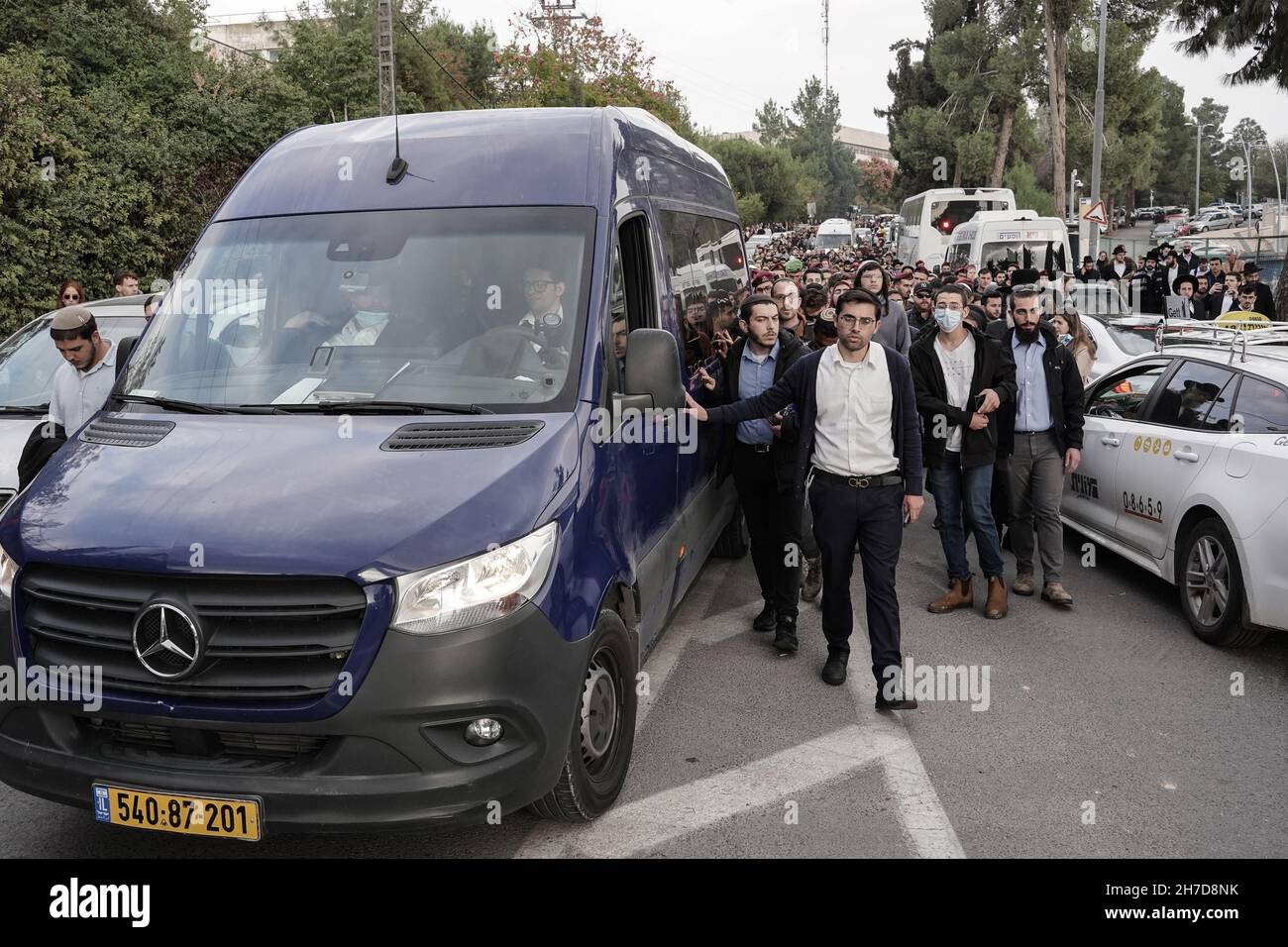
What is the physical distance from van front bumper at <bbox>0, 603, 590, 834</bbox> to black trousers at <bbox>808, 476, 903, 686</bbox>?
2330 mm

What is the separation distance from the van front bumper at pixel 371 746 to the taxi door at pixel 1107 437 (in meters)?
5.14

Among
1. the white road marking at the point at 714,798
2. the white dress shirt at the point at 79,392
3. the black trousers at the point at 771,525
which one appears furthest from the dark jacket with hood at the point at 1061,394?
the white dress shirt at the point at 79,392

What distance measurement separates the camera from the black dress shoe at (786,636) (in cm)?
600

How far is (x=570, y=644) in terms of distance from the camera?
3.44 metres

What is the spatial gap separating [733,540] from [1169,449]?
298 cm

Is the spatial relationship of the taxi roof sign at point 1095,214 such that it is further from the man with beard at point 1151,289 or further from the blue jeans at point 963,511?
the blue jeans at point 963,511

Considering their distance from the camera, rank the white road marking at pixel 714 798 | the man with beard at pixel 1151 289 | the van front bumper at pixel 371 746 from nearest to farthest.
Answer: the van front bumper at pixel 371 746, the white road marking at pixel 714 798, the man with beard at pixel 1151 289

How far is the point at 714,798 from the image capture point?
4.24 m

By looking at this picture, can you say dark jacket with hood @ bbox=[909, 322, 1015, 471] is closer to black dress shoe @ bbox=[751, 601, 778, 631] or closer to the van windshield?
black dress shoe @ bbox=[751, 601, 778, 631]

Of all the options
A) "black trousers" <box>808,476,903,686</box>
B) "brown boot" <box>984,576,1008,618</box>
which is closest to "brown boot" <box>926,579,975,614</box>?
"brown boot" <box>984,576,1008,618</box>

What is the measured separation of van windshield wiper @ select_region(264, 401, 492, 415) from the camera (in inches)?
150

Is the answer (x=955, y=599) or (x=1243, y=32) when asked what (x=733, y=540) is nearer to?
(x=955, y=599)
